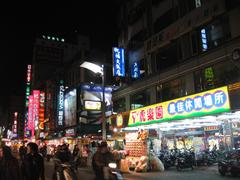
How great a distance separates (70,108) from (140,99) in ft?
63.1

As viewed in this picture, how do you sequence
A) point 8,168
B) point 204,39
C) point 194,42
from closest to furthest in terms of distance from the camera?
point 8,168
point 204,39
point 194,42

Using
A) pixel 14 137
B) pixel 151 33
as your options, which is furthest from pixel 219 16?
pixel 14 137

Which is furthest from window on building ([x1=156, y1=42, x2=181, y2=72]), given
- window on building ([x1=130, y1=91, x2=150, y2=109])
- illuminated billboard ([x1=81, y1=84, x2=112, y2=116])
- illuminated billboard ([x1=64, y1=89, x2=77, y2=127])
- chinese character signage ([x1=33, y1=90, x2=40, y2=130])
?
chinese character signage ([x1=33, y1=90, x2=40, y2=130])

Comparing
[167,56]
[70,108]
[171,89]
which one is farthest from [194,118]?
[70,108]

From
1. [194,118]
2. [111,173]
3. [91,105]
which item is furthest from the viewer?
[91,105]

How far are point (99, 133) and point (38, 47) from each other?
62524 mm

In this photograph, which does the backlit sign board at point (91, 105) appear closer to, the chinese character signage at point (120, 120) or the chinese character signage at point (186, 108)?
the chinese character signage at point (120, 120)

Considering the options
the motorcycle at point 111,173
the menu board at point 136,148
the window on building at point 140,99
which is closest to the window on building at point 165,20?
the window on building at point 140,99

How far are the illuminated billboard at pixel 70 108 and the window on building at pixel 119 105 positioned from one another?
1113 centimetres

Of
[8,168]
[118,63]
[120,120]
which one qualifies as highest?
[118,63]

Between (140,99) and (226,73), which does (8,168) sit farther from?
(140,99)

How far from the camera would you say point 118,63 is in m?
27.2

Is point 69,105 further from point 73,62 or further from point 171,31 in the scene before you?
point 171,31

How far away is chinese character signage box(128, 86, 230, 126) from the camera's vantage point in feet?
45.1
